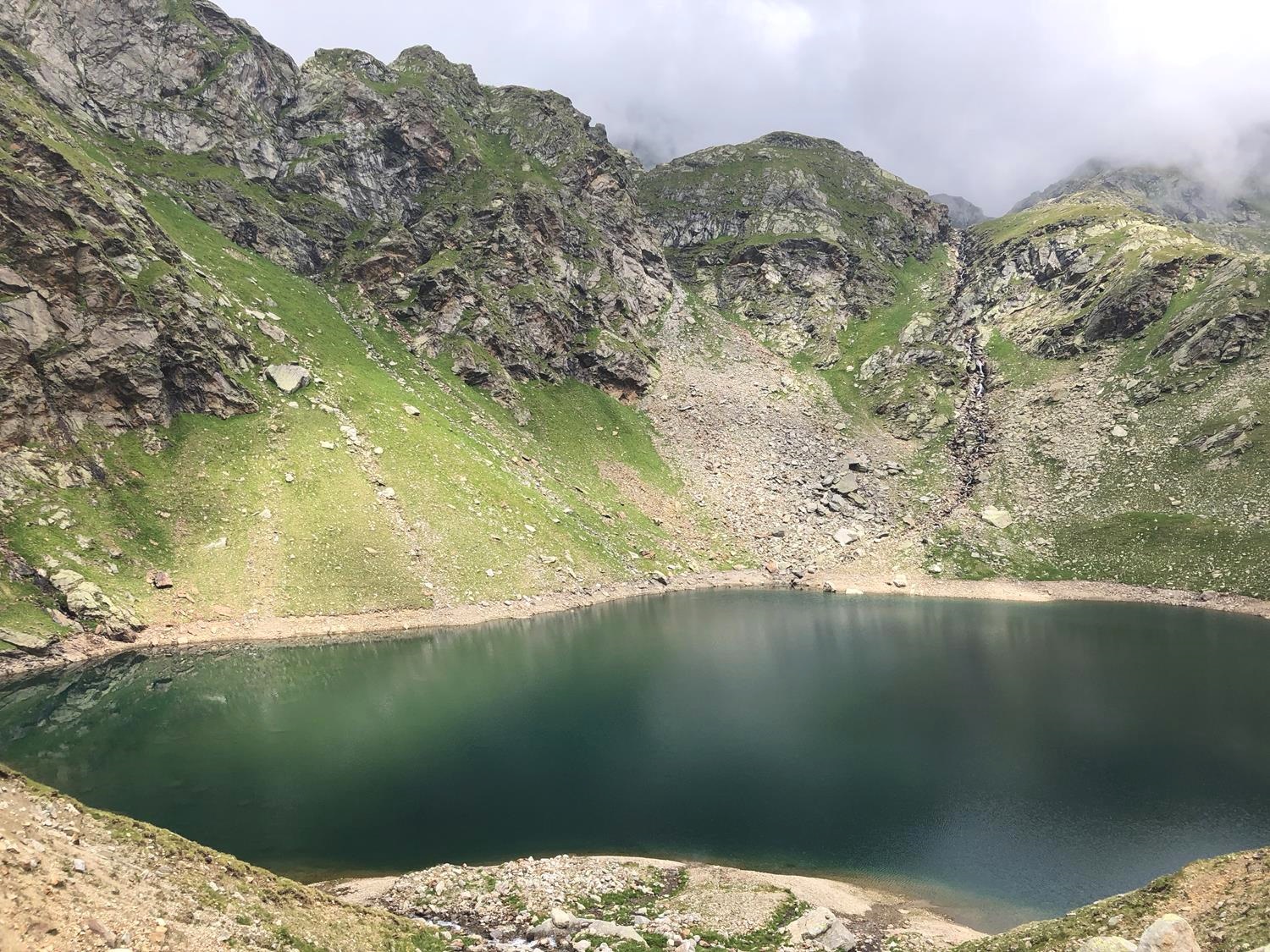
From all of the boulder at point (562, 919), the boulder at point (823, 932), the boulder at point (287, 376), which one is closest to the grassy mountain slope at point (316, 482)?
the boulder at point (287, 376)

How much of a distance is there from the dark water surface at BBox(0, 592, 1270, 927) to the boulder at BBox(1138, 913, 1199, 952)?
15392 millimetres

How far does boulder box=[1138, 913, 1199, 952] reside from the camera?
11297 millimetres

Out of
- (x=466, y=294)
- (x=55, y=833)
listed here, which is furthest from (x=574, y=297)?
(x=55, y=833)

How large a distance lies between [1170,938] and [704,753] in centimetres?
2774

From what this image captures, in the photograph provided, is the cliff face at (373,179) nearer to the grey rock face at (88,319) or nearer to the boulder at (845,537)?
the grey rock face at (88,319)

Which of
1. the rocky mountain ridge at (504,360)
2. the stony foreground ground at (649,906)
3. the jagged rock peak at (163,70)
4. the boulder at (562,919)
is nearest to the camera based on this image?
the stony foreground ground at (649,906)

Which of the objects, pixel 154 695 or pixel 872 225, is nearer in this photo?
pixel 154 695

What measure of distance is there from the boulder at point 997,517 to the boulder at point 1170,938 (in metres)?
94.8

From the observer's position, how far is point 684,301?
154m

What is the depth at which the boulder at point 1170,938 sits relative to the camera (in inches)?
445

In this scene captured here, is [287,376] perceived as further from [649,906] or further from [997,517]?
[997,517]

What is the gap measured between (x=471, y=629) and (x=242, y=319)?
195 feet

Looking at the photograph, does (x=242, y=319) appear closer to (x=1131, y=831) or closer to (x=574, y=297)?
(x=574, y=297)

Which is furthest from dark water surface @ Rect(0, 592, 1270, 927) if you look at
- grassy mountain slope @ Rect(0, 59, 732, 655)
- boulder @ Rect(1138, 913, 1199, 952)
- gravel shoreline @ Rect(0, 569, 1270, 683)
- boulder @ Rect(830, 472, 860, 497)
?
boulder @ Rect(830, 472, 860, 497)
